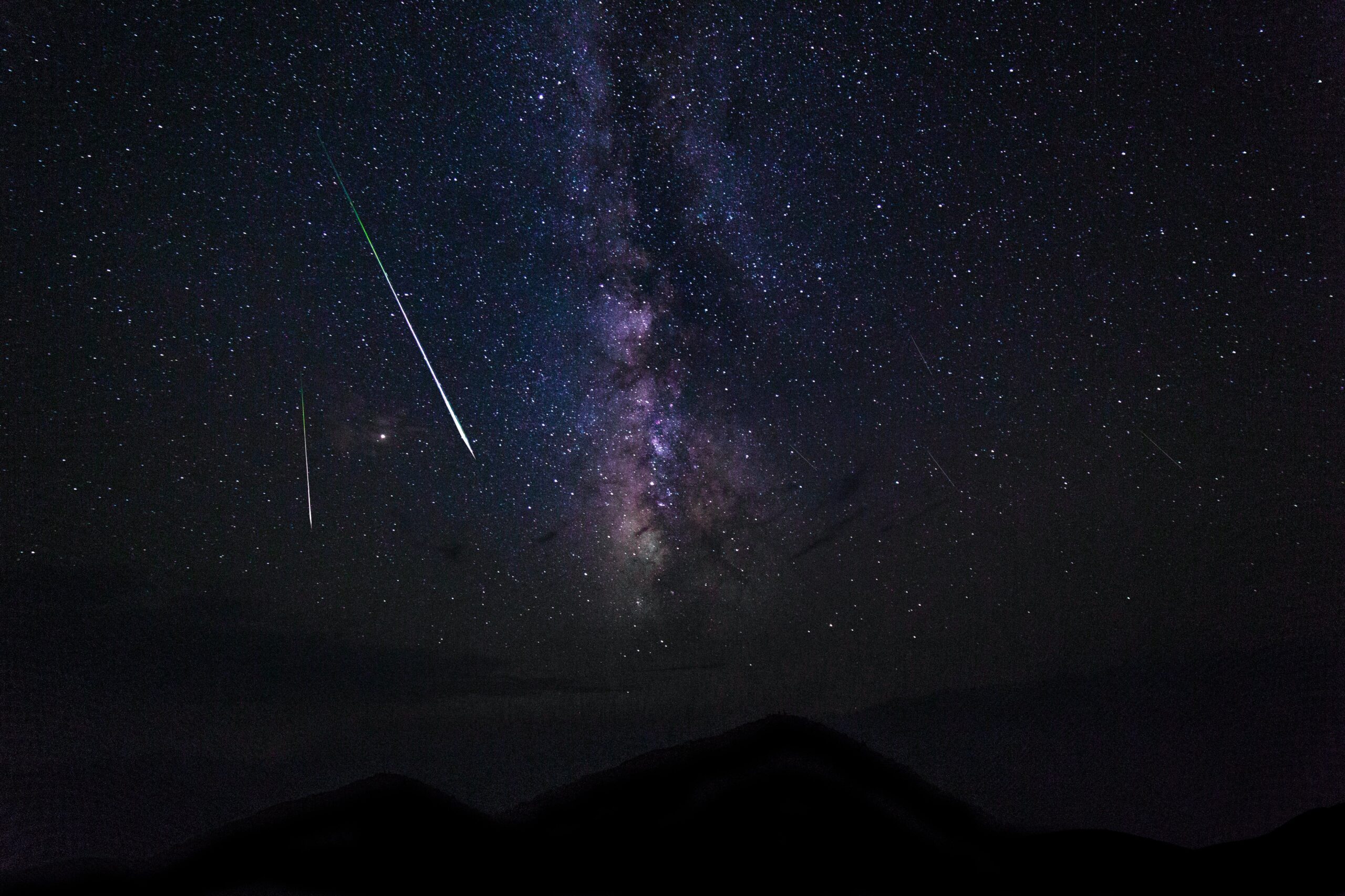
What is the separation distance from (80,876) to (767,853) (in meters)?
5.41

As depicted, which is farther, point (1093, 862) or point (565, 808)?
point (565, 808)

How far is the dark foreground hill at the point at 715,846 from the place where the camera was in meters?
5.12

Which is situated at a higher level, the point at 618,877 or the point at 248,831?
the point at 248,831

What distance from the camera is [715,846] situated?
657cm

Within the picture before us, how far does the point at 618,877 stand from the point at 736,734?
6.75 ft

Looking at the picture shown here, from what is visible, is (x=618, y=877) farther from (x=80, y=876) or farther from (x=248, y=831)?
(x=80, y=876)

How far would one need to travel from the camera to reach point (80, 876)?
5215 mm

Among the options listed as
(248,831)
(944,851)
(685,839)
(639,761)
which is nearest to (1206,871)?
(944,851)

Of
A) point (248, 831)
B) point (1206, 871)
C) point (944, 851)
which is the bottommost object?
point (1206, 871)

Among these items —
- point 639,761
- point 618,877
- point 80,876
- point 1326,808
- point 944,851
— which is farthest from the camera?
point 639,761

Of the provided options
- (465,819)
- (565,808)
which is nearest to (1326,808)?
(565,808)

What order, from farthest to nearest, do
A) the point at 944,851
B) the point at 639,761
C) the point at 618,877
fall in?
the point at 639,761, the point at 944,851, the point at 618,877

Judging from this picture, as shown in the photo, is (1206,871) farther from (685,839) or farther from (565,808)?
(565,808)

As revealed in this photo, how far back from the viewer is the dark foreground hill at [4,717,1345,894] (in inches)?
201
